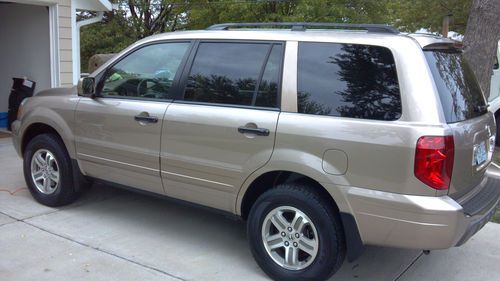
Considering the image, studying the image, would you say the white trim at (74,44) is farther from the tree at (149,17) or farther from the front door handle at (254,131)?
the tree at (149,17)

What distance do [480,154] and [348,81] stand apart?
1.10m

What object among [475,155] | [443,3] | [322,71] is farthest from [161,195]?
[443,3]

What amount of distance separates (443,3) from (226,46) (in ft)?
53.6

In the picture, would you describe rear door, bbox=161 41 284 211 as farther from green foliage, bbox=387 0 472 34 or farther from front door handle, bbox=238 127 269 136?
green foliage, bbox=387 0 472 34

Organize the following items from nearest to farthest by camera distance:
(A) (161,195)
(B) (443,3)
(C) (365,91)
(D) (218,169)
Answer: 1. (C) (365,91)
2. (D) (218,169)
3. (A) (161,195)
4. (B) (443,3)

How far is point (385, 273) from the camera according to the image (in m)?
4.01

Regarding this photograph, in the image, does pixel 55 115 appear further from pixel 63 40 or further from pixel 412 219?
pixel 63 40

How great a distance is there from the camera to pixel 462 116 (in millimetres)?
3457

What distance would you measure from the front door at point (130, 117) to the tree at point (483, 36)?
3907mm

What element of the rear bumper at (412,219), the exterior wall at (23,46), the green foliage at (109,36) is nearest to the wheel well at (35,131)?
the rear bumper at (412,219)

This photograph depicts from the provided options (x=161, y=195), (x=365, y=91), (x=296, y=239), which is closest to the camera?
(x=365, y=91)

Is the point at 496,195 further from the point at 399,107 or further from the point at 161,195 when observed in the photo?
the point at 161,195

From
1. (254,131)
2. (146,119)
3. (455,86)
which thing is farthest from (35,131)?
(455,86)

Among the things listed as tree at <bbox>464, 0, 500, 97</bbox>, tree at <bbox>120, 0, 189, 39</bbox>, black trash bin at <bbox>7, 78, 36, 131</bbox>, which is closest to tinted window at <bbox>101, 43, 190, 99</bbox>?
tree at <bbox>464, 0, 500, 97</bbox>
